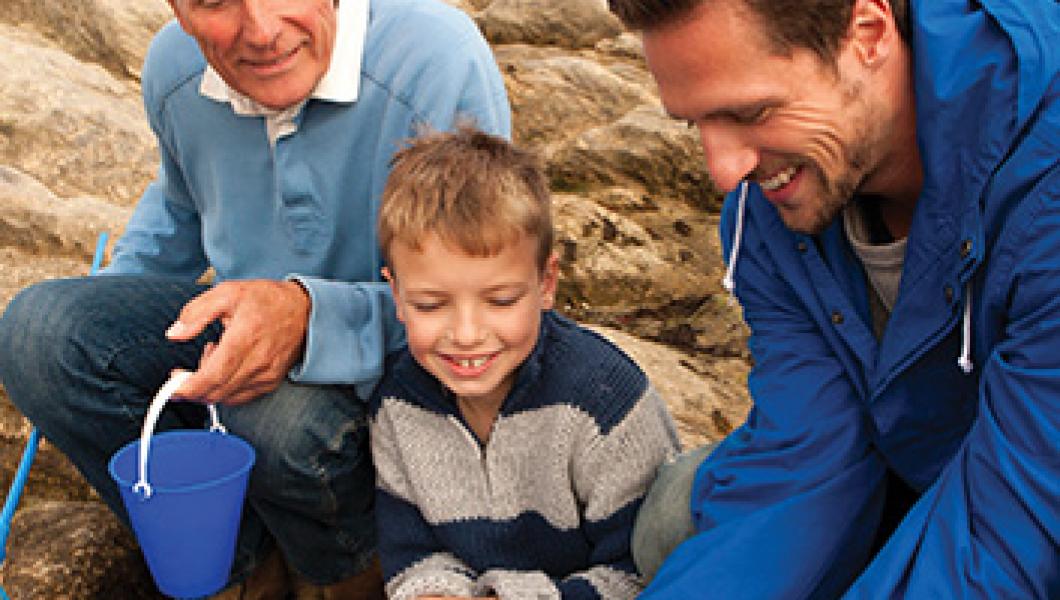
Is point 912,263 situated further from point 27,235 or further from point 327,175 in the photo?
point 27,235

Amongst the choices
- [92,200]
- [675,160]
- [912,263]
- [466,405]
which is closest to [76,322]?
[466,405]

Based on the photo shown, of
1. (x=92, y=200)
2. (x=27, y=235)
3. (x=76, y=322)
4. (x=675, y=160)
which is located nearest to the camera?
(x=76, y=322)

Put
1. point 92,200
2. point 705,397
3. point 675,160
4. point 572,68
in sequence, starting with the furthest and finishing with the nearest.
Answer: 1. point 572,68
2. point 675,160
3. point 92,200
4. point 705,397

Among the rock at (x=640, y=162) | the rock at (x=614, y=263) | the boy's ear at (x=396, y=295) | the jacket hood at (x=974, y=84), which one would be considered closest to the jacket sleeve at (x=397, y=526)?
the boy's ear at (x=396, y=295)

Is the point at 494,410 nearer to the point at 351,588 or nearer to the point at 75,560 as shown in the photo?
the point at 351,588

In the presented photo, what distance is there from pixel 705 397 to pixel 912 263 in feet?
5.60

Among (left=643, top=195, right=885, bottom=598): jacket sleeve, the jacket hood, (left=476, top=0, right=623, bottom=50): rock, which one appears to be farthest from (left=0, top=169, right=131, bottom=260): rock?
(left=476, top=0, right=623, bottom=50): rock

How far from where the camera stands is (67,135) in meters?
5.21

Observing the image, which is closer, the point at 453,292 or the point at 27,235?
the point at 453,292

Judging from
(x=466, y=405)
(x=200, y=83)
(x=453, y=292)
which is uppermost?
Result: (x=200, y=83)

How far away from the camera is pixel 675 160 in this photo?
21.5ft

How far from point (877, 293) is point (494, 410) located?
34.3 inches

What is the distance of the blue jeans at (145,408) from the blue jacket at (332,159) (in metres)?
0.13

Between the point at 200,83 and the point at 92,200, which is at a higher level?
the point at 200,83
